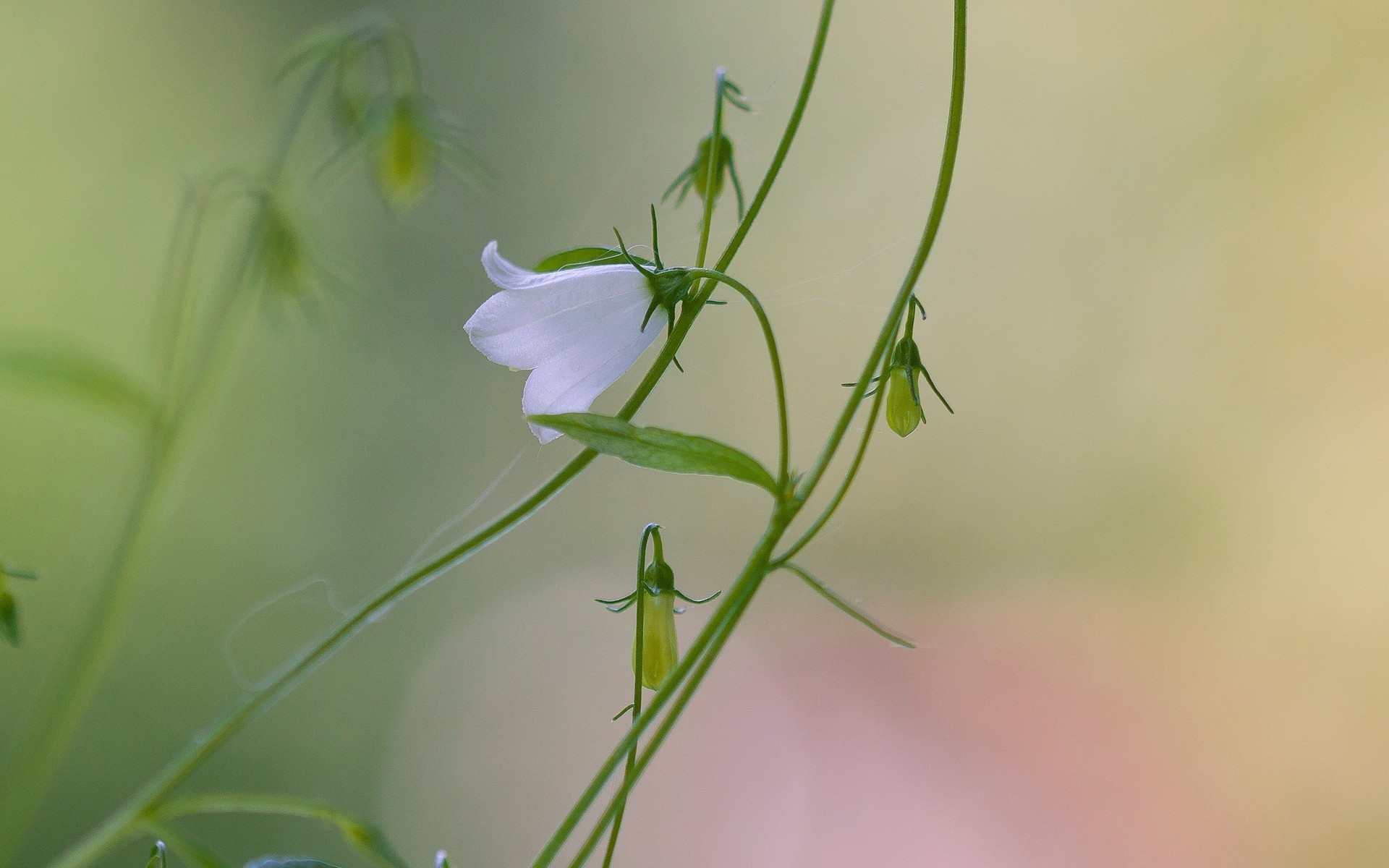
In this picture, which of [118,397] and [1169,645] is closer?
[118,397]

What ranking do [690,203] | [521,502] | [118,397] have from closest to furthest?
[521,502] < [118,397] < [690,203]

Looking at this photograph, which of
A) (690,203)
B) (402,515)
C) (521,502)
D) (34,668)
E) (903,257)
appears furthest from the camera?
(903,257)

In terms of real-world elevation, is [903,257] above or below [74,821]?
above

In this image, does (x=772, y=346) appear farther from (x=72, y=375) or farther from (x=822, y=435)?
(x=822, y=435)

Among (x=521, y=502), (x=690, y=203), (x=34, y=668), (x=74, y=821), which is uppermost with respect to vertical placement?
(x=690, y=203)

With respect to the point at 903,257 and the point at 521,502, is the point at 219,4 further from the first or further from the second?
the point at 521,502

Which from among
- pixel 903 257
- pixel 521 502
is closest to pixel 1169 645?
pixel 903 257

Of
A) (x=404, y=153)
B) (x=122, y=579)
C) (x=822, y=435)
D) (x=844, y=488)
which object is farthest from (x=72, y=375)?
(x=822, y=435)

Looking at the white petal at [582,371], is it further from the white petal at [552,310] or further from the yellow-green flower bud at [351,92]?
the yellow-green flower bud at [351,92]
